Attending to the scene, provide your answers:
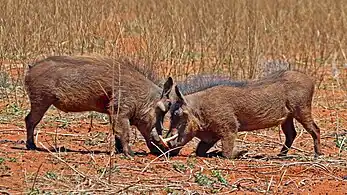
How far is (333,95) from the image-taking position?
984 cm

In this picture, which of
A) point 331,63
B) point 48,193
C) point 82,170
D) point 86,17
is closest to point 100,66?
point 82,170

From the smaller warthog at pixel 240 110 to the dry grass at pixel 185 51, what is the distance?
342 millimetres

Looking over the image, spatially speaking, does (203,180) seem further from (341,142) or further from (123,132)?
(341,142)

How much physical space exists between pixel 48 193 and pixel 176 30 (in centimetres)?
655

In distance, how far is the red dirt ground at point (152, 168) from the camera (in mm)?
4723

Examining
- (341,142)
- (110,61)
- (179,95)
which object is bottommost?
(341,142)

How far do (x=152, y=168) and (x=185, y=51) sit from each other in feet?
17.1

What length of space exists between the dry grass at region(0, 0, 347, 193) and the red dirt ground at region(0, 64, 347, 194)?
0.01 metres

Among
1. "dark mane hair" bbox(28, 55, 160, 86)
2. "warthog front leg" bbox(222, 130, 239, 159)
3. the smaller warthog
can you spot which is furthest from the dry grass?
"dark mane hair" bbox(28, 55, 160, 86)

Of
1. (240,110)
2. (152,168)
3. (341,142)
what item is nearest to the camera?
(152,168)

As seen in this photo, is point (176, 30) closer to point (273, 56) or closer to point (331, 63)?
point (273, 56)

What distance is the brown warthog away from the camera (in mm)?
6285

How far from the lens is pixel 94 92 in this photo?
249 inches

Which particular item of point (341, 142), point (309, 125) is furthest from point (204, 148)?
point (341, 142)
